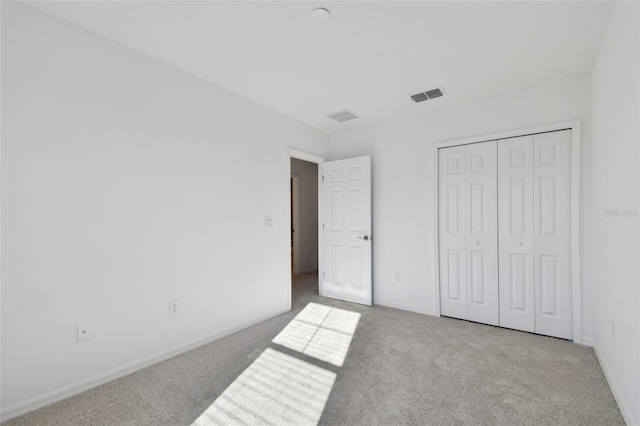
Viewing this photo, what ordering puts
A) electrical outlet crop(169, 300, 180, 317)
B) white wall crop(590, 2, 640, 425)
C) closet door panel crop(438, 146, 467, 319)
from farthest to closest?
closet door panel crop(438, 146, 467, 319), electrical outlet crop(169, 300, 180, 317), white wall crop(590, 2, 640, 425)

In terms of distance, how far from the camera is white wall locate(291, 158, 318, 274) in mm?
6043

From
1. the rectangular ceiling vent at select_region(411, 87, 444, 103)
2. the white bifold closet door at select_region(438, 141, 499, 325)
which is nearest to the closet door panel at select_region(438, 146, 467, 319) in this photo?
the white bifold closet door at select_region(438, 141, 499, 325)

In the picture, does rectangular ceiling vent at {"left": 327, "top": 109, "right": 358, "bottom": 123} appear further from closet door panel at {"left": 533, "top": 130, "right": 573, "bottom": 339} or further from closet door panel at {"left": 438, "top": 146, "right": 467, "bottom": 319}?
closet door panel at {"left": 533, "top": 130, "right": 573, "bottom": 339}

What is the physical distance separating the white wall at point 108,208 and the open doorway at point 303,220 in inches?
111

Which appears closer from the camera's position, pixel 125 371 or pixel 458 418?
pixel 458 418

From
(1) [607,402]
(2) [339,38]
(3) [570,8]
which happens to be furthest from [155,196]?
(1) [607,402]

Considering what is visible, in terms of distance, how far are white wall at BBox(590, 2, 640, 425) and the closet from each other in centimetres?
36

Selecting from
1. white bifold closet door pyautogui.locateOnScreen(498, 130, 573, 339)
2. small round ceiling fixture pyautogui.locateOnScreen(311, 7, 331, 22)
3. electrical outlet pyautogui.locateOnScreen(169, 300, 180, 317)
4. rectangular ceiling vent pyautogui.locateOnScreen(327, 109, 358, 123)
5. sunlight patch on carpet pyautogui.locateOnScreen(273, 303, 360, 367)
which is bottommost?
sunlight patch on carpet pyautogui.locateOnScreen(273, 303, 360, 367)

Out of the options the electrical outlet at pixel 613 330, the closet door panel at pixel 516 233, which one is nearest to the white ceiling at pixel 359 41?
the closet door panel at pixel 516 233

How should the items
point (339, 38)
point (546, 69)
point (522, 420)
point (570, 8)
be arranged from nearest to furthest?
point (522, 420)
point (570, 8)
point (339, 38)
point (546, 69)

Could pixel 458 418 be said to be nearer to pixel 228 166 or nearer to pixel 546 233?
pixel 546 233

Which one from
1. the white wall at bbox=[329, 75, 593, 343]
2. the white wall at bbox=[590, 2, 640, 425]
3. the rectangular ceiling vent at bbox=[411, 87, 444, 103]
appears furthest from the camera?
the rectangular ceiling vent at bbox=[411, 87, 444, 103]

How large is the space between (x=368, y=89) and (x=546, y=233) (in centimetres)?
229

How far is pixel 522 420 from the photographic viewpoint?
170 centimetres
